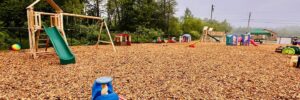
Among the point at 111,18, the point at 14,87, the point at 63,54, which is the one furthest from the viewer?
the point at 111,18

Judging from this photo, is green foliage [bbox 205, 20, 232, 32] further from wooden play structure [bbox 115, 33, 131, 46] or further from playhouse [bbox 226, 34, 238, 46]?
wooden play structure [bbox 115, 33, 131, 46]

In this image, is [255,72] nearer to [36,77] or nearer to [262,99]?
[262,99]

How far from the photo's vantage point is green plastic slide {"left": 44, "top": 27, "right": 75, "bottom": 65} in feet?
16.4

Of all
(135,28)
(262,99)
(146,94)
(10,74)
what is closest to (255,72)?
(262,99)

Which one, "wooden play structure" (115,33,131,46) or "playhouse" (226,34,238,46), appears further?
"playhouse" (226,34,238,46)

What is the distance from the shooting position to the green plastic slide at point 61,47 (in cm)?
501

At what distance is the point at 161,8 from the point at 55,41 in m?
19.4

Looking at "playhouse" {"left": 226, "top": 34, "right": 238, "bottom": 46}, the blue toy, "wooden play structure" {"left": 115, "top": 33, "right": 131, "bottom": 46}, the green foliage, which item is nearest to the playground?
the blue toy

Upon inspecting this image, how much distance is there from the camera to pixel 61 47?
5.48 metres

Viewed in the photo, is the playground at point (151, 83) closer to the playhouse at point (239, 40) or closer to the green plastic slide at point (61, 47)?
the green plastic slide at point (61, 47)

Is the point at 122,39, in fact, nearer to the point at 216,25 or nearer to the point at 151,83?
the point at 151,83

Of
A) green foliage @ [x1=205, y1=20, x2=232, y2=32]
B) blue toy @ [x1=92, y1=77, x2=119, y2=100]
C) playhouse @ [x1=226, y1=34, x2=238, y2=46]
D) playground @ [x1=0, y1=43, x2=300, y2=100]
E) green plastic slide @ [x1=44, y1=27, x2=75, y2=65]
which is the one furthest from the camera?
green foliage @ [x1=205, y1=20, x2=232, y2=32]

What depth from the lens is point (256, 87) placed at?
3232 millimetres

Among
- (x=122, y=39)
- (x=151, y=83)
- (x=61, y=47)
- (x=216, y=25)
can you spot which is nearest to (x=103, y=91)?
(x=151, y=83)
